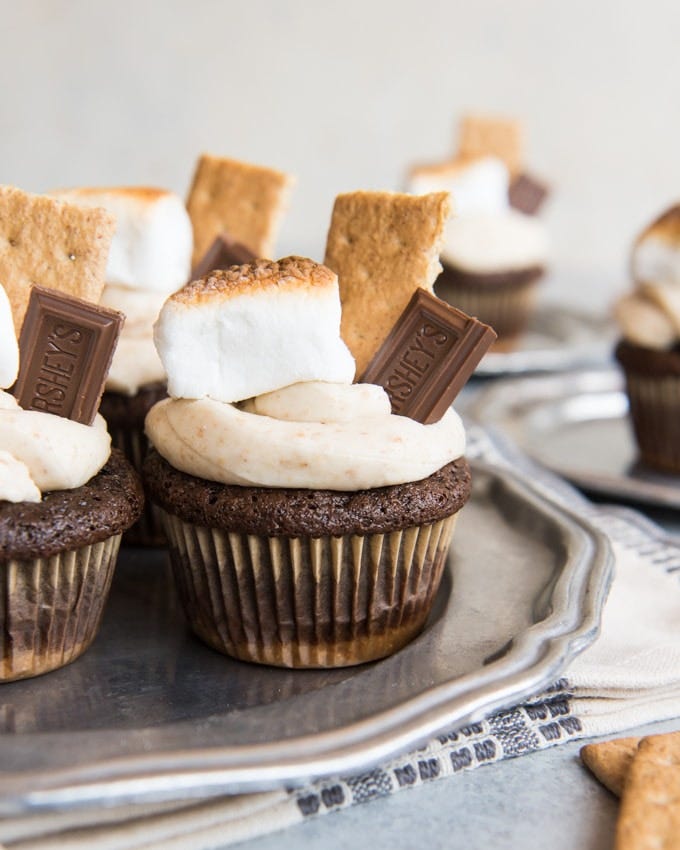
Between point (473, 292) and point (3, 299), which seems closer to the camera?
point (3, 299)

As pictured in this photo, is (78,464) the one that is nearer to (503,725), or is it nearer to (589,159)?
(503,725)

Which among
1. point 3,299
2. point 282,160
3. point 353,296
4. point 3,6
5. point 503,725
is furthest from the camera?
point 282,160

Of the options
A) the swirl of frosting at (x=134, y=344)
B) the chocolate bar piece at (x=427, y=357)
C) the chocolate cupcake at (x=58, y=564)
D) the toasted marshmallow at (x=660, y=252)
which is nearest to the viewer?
the chocolate cupcake at (x=58, y=564)

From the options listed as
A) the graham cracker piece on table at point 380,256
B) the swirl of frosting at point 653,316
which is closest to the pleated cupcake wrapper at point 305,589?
the graham cracker piece on table at point 380,256

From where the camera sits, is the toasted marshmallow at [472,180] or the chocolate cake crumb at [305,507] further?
the toasted marshmallow at [472,180]

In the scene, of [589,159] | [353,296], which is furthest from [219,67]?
[353,296]

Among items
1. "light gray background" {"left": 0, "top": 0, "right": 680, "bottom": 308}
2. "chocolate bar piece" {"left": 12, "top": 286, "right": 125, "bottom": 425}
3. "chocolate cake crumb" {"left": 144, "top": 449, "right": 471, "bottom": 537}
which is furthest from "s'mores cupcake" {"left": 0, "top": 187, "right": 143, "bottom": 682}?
"light gray background" {"left": 0, "top": 0, "right": 680, "bottom": 308}

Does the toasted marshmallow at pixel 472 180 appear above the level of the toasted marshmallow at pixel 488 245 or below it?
above

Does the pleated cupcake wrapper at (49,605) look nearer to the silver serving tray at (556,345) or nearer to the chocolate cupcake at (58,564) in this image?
the chocolate cupcake at (58,564)
